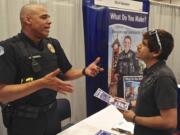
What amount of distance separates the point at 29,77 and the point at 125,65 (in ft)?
6.45

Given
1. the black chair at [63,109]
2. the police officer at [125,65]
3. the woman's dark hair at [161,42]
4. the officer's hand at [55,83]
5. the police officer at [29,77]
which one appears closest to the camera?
the woman's dark hair at [161,42]

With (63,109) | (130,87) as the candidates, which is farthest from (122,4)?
(63,109)

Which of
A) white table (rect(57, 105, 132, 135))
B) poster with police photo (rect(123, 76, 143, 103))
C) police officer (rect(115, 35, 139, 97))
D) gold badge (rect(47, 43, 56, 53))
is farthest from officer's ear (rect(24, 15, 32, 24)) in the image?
poster with police photo (rect(123, 76, 143, 103))

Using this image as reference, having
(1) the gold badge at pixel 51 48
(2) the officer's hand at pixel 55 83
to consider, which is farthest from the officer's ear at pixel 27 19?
(2) the officer's hand at pixel 55 83

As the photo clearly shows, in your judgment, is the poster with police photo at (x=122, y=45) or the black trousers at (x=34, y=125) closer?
the black trousers at (x=34, y=125)

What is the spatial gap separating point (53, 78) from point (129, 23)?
7.64 ft

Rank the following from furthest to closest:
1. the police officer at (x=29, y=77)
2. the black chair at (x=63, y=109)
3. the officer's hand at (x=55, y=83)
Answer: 1. the black chair at (x=63, y=109)
2. the police officer at (x=29, y=77)
3. the officer's hand at (x=55, y=83)

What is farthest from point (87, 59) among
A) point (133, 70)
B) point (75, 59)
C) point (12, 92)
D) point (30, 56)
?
point (12, 92)

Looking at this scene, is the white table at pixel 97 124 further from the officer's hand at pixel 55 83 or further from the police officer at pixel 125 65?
the police officer at pixel 125 65

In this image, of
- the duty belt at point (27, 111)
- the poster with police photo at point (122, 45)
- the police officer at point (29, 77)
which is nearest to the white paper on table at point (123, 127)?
the police officer at point (29, 77)

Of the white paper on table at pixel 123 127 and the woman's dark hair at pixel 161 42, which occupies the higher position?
the woman's dark hair at pixel 161 42

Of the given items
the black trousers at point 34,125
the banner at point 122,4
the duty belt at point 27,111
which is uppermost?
the banner at point 122,4

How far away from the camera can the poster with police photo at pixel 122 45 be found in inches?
139

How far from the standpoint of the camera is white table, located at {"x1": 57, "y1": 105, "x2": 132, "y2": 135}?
201 centimetres
